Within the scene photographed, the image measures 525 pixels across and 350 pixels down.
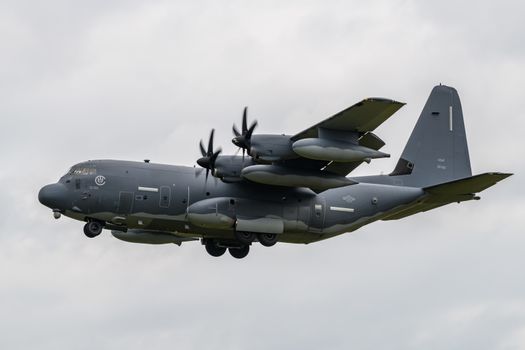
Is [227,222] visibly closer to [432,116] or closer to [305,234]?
[305,234]

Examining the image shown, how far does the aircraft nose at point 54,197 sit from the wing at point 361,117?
24.5 ft

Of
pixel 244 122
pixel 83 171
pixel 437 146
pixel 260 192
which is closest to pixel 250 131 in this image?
pixel 244 122

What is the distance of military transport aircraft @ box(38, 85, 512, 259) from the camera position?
118 ft

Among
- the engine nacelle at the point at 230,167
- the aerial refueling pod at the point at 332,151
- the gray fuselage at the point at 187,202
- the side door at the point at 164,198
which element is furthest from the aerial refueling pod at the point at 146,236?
the aerial refueling pod at the point at 332,151

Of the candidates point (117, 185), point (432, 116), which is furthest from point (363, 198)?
point (117, 185)

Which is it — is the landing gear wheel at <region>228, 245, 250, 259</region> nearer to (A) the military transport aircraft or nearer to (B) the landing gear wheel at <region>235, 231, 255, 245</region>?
(A) the military transport aircraft

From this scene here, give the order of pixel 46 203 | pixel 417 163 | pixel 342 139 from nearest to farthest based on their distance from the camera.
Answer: pixel 342 139
pixel 46 203
pixel 417 163

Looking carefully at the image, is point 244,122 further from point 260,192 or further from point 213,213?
point 213,213

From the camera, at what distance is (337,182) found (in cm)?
3716

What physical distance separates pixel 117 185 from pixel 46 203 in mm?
2257

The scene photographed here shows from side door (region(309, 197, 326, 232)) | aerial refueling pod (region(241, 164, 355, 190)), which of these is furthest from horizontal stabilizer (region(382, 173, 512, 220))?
aerial refueling pod (region(241, 164, 355, 190))

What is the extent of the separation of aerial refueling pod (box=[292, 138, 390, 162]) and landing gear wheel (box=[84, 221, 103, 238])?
7200mm

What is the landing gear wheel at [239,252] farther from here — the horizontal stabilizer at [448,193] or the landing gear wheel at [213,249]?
the horizontal stabilizer at [448,193]

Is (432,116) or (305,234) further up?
(432,116)
